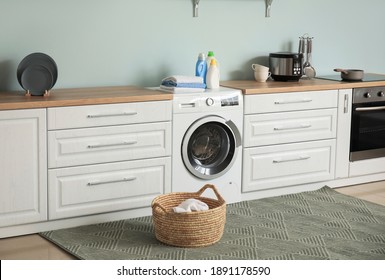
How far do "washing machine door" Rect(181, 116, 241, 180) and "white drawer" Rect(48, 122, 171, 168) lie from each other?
246 mm

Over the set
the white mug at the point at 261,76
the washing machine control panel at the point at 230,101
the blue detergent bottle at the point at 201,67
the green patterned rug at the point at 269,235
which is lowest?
the green patterned rug at the point at 269,235

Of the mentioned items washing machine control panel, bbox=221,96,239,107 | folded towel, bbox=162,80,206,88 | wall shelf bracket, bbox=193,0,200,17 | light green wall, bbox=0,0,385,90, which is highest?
wall shelf bracket, bbox=193,0,200,17

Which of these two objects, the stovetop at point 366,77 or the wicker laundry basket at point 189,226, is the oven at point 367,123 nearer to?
the stovetop at point 366,77

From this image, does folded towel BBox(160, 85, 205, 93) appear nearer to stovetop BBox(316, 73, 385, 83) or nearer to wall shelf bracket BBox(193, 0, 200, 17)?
wall shelf bracket BBox(193, 0, 200, 17)

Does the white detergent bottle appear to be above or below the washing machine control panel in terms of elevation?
above

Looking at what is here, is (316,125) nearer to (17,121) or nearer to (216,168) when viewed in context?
(216,168)

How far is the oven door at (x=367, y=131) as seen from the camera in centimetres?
518

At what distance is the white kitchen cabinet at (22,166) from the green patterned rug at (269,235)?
0.63 feet

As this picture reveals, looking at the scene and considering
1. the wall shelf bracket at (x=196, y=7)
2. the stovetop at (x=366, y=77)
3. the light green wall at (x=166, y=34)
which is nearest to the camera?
the light green wall at (x=166, y=34)

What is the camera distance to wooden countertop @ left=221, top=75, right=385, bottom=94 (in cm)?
470

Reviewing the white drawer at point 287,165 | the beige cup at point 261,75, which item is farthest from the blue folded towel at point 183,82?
the beige cup at point 261,75

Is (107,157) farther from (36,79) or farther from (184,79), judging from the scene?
(184,79)

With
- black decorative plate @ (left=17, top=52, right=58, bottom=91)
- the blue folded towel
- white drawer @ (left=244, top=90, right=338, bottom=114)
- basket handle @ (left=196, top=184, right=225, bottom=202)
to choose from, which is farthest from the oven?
black decorative plate @ (left=17, top=52, right=58, bottom=91)
